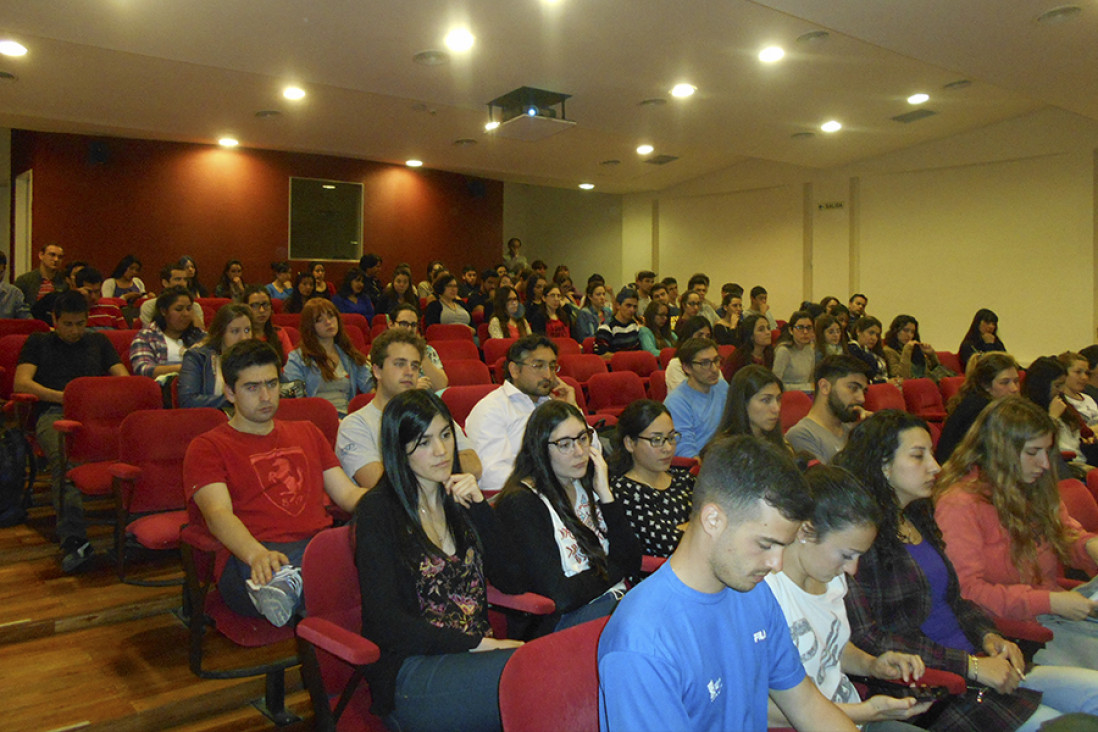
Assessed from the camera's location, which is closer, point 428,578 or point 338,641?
point 338,641

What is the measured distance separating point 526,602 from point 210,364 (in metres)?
2.23

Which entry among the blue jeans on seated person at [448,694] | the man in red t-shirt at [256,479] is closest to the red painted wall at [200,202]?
the man in red t-shirt at [256,479]

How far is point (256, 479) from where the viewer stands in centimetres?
250

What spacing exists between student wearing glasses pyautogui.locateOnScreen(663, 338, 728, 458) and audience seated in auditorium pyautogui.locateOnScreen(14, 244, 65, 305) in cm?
554

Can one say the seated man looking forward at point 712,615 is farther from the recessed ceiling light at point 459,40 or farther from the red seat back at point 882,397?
the recessed ceiling light at point 459,40

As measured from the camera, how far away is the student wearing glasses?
12.8 feet

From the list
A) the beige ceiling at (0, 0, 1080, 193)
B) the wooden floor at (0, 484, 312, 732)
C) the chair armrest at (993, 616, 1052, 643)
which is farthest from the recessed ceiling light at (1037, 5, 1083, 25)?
the wooden floor at (0, 484, 312, 732)

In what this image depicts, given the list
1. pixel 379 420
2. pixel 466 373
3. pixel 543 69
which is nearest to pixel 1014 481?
pixel 379 420

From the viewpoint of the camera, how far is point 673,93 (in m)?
6.69

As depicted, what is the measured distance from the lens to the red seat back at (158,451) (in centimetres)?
302

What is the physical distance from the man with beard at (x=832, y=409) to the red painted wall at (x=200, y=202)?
8.05 m

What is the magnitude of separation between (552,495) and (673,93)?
526cm

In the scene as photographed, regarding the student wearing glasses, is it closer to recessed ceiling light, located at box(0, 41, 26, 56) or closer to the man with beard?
the man with beard

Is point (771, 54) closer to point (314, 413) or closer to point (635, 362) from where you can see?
point (635, 362)
